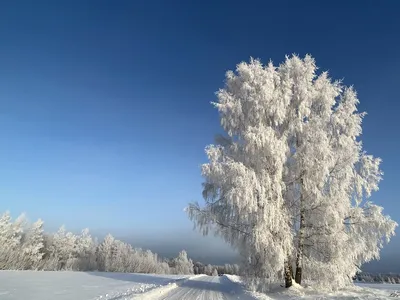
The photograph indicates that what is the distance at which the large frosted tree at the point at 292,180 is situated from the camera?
54.2 feet

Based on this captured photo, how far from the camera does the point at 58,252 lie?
7300 centimetres

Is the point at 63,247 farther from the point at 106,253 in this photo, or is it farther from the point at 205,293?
the point at 205,293

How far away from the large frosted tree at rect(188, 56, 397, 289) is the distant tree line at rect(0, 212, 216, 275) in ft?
143

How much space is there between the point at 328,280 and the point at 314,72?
11.7 meters

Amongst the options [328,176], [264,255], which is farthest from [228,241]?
[328,176]

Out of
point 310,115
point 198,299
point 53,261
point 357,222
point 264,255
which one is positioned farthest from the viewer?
point 53,261

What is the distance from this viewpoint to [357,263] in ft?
58.5

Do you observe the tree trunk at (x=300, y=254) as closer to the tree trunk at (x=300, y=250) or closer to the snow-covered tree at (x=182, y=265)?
the tree trunk at (x=300, y=250)

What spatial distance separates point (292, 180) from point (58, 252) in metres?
68.9

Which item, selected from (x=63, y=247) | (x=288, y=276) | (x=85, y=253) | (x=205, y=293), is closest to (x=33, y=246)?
(x=63, y=247)

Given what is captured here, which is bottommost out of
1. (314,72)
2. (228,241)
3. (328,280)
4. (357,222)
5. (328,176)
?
(328,280)

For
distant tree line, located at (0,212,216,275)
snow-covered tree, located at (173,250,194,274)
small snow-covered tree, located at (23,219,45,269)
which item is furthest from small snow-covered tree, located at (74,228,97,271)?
snow-covered tree, located at (173,250,194,274)

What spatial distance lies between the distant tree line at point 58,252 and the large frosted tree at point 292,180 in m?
43.5

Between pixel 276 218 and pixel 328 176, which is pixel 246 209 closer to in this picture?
pixel 276 218
